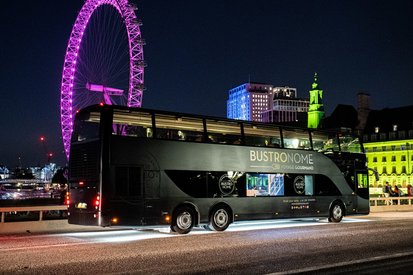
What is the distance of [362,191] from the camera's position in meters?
28.1

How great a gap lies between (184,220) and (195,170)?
75.5 inches

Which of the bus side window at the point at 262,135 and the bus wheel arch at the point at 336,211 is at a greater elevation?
the bus side window at the point at 262,135

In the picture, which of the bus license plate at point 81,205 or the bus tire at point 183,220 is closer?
the bus license plate at point 81,205

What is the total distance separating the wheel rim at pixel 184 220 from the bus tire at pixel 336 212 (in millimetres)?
8980

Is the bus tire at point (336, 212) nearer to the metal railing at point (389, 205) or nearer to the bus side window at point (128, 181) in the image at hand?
the metal railing at point (389, 205)

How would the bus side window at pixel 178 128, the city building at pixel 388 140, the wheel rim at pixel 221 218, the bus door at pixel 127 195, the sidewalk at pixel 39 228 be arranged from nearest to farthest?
the bus door at pixel 127 195 < the bus side window at pixel 178 128 < the sidewalk at pixel 39 228 < the wheel rim at pixel 221 218 < the city building at pixel 388 140

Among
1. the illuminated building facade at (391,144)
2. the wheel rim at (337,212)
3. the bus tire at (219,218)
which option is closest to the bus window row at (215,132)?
the bus tire at (219,218)

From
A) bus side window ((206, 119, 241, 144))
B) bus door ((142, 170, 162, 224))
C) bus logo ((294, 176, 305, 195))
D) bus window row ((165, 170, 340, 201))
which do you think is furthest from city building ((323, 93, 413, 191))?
bus door ((142, 170, 162, 224))

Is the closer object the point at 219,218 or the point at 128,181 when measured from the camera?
the point at 128,181

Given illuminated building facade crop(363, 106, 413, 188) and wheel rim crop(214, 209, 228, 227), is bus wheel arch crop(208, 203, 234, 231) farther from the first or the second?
illuminated building facade crop(363, 106, 413, 188)

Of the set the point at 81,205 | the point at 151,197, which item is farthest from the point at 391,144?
the point at 81,205

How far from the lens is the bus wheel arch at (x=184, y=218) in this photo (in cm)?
2016

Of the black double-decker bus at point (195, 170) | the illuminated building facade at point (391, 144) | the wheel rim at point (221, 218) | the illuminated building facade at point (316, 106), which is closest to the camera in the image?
the black double-decker bus at point (195, 170)

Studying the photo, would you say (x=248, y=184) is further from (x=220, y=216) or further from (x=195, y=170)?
(x=195, y=170)
